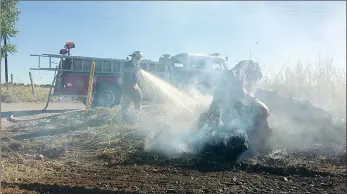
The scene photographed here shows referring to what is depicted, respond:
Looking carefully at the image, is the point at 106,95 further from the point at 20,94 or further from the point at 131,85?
the point at 20,94

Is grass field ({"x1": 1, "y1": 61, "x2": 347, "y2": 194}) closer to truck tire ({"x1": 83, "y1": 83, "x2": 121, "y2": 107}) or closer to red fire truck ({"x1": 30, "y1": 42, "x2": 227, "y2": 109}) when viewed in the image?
red fire truck ({"x1": 30, "y1": 42, "x2": 227, "y2": 109})

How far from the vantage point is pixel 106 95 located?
1266 centimetres

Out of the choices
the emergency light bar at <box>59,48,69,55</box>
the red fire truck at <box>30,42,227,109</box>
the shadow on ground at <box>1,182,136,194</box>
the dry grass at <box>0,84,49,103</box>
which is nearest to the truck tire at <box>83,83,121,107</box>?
the red fire truck at <box>30,42,227,109</box>

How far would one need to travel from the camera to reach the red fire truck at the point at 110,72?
9.98 meters

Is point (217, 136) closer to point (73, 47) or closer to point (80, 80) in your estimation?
point (73, 47)

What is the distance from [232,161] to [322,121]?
4.43 metres

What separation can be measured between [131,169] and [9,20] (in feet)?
13.2

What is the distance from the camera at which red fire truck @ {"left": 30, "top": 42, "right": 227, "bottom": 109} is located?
32.7ft

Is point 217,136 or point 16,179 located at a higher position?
point 217,136

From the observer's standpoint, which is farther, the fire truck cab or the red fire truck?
the fire truck cab

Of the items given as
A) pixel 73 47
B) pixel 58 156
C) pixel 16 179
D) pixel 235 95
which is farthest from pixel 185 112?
pixel 16 179

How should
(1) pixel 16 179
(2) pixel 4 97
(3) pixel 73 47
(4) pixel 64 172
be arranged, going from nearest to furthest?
(1) pixel 16 179 < (4) pixel 64 172 < (3) pixel 73 47 < (2) pixel 4 97

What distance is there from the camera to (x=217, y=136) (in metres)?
6.60

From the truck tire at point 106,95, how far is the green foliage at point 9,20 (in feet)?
18.1
